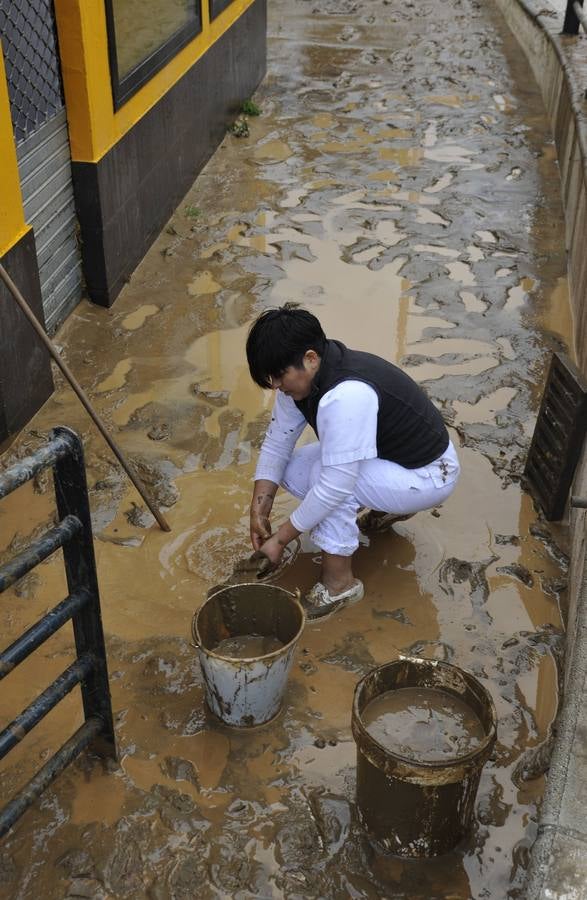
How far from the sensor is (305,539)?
4215 millimetres

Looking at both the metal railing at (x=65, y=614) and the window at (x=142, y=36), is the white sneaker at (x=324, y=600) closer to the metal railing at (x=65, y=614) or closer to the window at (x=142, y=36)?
the metal railing at (x=65, y=614)

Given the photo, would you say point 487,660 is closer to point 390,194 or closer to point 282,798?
point 282,798

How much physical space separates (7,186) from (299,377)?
2.01m

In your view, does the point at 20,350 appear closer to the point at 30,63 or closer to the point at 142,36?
the point at 30,63

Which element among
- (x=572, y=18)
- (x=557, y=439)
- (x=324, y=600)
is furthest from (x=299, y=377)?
(x=572, y=18)

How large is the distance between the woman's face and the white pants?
1.42 feet

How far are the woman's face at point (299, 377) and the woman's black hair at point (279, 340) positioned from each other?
0.07ft

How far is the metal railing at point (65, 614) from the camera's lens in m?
2.37

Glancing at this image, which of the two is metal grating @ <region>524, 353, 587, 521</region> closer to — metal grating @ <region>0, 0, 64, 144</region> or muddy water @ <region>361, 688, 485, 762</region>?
muddy water @ <region>361, 688, 485, 762</region>

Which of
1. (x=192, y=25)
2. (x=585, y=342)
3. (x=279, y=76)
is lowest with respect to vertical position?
(x=279, y=76)

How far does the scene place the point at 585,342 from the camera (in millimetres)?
5066

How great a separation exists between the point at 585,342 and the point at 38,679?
3.32 meters

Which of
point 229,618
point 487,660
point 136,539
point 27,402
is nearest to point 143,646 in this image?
point 229,618

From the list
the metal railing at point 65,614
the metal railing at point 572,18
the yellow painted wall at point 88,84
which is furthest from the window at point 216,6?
the metal railing at point 65,614
